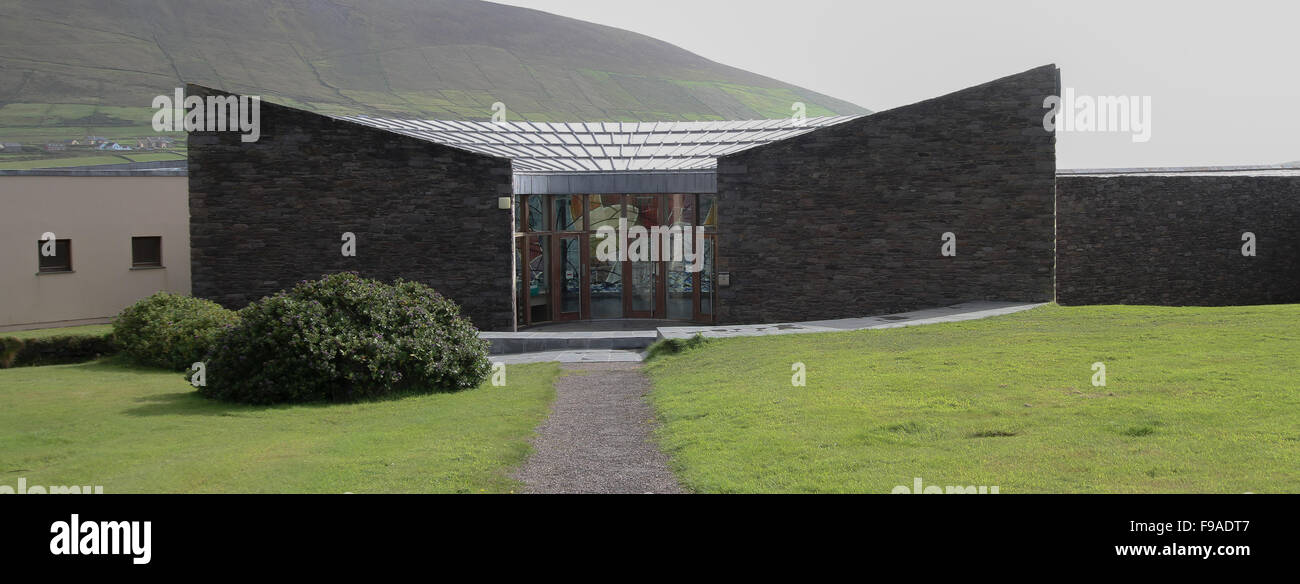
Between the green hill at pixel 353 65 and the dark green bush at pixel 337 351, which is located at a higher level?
the green hill at pixel 353 65

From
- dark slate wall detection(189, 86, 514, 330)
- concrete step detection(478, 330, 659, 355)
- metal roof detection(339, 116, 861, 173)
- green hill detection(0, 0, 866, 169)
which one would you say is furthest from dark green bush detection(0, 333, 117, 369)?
green hill detection(0, 0, 866, 169)

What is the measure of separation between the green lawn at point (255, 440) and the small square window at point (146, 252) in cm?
1524

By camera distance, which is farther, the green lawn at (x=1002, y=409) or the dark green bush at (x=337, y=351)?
the dark green bush at (x=337, y=351)

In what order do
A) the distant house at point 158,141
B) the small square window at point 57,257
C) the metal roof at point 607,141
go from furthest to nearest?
the distant house at point 158,141
the small square window at point 57,257
the metal roof at point 607,141

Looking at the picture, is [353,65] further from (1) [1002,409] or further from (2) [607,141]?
(1) [1002,409]

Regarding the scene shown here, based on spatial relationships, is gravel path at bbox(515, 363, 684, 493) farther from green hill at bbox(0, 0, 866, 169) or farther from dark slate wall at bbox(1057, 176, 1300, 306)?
green hill at bbox(0, 0, 866, 169)

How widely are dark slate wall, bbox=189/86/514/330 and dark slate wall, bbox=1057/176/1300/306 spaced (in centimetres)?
1488

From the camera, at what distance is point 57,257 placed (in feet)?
93.4

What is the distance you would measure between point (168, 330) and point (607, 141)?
42.9 ft

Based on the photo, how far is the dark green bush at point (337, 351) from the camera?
1415 centimetres

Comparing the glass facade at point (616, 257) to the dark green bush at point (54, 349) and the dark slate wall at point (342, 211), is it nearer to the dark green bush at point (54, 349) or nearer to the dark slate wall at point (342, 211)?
the dark slate wall at point (342, 211)

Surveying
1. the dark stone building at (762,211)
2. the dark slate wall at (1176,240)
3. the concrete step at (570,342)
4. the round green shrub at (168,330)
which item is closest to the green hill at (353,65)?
the dark stone building at (762,211)

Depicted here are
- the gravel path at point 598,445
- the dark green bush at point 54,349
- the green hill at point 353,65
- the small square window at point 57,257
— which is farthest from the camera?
the green hill at point 353,65

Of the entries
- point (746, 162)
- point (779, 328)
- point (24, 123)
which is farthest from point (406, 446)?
point (24, 123)
